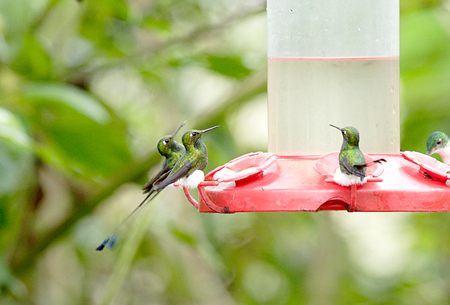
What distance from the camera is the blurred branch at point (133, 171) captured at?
116 inches

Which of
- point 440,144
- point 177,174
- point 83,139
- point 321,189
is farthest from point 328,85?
point 83,139

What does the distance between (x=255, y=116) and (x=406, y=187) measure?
324cm

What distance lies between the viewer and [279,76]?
203 cm

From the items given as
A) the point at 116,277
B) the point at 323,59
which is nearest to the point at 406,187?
the point at 323,59

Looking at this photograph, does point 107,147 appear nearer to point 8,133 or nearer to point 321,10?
point 8,133

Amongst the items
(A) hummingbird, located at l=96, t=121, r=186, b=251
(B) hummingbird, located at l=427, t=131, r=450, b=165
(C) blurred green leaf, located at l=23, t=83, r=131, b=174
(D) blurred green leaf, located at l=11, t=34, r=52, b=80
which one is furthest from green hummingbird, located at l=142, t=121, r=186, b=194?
(D) blurred green leaf, located at l=11, t=34, r=52, b=80

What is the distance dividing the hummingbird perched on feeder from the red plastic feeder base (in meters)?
0.03

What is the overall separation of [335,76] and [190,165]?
63 centimetres

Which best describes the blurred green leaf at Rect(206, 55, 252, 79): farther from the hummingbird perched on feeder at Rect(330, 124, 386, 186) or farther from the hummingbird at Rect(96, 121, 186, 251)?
the hummingbird perched on feeder at Rect(330, 124, 386, 186)

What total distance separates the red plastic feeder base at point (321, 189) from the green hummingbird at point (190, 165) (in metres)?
0.04

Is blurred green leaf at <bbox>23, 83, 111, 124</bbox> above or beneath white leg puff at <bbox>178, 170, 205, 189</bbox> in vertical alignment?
above

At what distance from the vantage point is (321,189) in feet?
4.86

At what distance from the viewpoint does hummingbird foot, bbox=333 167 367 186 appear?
4.61 ft

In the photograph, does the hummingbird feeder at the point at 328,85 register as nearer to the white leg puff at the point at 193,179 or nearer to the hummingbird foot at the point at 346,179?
the white leg puff at the point at 193,179
